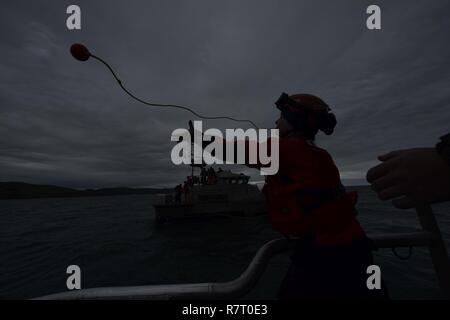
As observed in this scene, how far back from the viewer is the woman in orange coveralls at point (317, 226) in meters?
1.60

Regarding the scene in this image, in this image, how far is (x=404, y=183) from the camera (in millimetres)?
895

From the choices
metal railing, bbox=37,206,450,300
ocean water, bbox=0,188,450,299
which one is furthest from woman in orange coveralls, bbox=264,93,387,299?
ocean water, bbox=0,188,450,299

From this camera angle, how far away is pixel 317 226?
1629 millimetres

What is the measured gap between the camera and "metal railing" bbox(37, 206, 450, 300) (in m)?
1.43

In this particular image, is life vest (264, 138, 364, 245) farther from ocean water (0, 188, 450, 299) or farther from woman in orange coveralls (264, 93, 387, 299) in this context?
ocean water (0, 188, 450, 299)

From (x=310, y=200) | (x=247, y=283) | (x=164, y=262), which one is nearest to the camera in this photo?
(x=247, y=283)

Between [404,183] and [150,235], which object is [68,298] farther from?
[150,235]

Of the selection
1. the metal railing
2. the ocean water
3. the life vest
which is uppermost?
the life vest

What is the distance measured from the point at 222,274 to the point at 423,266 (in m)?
8.43

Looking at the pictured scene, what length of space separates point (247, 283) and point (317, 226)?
717mm

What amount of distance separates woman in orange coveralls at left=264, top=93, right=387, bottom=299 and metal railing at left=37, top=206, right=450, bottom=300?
0.20 metres

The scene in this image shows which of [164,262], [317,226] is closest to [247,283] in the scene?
[317,226]

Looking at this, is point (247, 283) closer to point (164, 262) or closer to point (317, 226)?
point (317, 226)

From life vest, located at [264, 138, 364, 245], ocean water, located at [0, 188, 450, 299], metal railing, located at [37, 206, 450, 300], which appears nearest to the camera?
metal railing, located at [37, 206, 450, 300]
